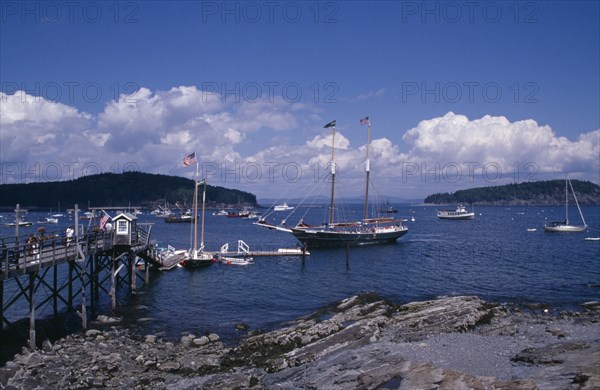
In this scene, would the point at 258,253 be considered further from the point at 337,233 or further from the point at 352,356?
the point at 352,356

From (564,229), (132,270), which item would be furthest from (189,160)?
(564,229)

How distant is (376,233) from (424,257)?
14.9 meters

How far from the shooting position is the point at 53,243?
27375 mm

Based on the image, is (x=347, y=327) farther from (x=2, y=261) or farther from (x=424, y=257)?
(x=424, y=257)

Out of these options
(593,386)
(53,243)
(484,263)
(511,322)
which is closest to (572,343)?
(511,322)

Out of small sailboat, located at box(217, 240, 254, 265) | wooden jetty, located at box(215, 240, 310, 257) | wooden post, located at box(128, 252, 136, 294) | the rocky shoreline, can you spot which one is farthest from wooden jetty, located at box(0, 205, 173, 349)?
wooden jetty, located at box(215, 240, 310, 257)

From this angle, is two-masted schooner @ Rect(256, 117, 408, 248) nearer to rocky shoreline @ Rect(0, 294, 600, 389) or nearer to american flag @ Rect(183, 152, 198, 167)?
american flag @ Rect(183, 152, 198, 167)

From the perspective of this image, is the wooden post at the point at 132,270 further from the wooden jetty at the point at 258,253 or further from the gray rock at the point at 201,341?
the wooden jetty at the point at 258,253

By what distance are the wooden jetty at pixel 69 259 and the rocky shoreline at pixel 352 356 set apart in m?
3.38

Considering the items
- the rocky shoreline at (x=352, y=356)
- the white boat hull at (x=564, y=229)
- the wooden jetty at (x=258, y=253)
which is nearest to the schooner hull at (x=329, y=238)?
the wooden jetty at (x=258, y=253)

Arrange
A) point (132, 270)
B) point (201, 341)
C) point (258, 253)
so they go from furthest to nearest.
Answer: point (258, 253) < point (132, 270) < point (201, 341)

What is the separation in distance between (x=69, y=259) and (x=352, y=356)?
17.9 m

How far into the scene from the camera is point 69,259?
2930cm

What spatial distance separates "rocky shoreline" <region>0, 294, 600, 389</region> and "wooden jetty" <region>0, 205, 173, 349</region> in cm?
338
